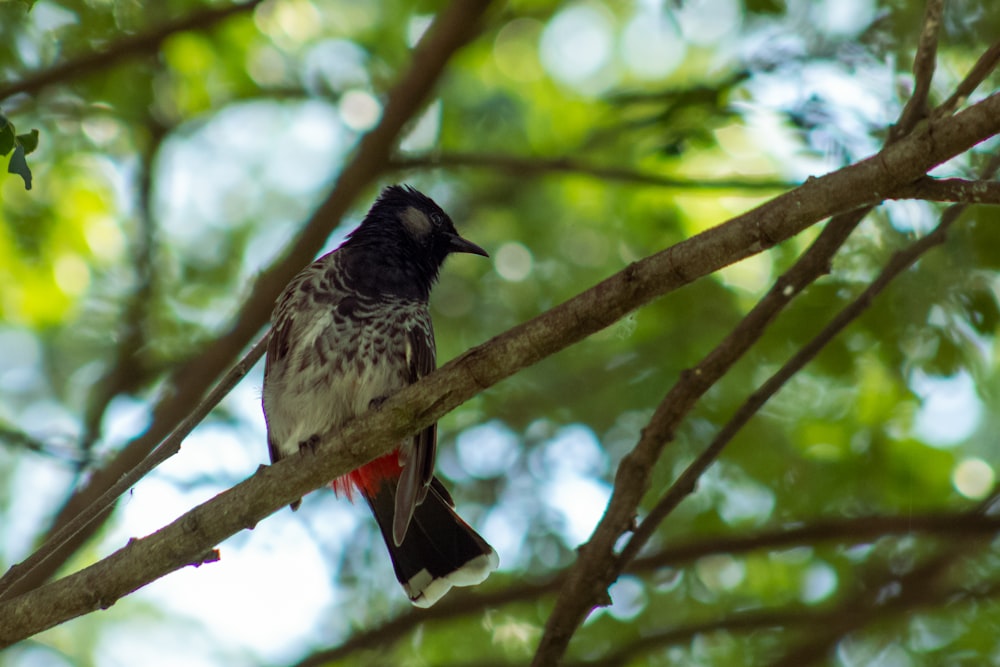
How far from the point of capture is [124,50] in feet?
19.6

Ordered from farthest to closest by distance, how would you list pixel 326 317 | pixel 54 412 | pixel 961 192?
pixel 54 412 → pixel 326 317 → pixel 961 192

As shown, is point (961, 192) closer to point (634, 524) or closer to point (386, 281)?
point (634, 524)

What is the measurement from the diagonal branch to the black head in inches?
67.3

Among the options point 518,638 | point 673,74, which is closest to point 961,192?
point 518,638

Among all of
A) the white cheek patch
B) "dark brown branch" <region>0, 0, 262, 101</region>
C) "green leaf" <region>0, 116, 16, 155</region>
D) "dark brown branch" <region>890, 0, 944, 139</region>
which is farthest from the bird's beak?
"green leaf" <region>0, 116, 16, 155</region>

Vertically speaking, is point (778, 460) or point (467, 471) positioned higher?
point (467, 471)

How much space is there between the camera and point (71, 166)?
7738 mm

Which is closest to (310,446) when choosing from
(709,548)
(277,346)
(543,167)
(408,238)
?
(277,346)

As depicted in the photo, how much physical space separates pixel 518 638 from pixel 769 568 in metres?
1.74

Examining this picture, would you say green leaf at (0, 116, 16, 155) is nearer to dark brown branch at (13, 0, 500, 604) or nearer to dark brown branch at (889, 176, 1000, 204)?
dark brown branch at (889, 176, 1000, 204)

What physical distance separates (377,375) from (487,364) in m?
1.58

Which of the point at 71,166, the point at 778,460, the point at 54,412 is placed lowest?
the point at 778,460

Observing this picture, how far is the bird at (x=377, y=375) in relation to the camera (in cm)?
475

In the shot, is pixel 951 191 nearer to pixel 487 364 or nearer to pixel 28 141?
pixel 487 364
